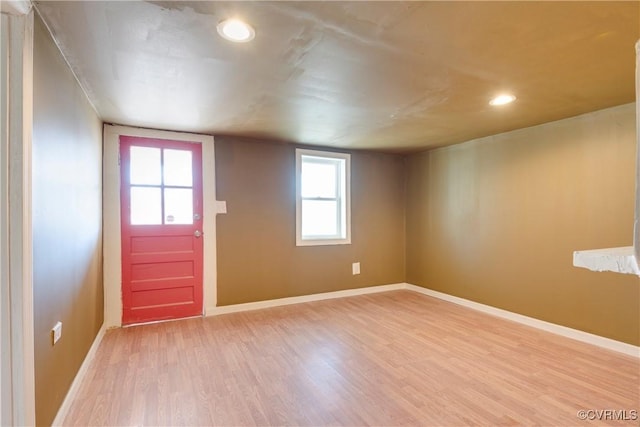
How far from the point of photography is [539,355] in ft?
8.29

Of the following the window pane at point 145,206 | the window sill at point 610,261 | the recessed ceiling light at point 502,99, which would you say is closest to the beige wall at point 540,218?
the recessed ceiling light at point 502,99

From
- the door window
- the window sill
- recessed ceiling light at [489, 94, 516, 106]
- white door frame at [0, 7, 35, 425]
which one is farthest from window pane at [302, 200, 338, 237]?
the window sill

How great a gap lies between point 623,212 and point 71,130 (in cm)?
418

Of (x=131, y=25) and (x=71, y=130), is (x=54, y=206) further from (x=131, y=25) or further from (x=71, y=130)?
(x=131, y=25)

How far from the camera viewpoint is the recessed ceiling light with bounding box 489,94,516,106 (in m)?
2.38

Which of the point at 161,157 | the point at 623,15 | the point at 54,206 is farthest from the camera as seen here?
the point at 161,157

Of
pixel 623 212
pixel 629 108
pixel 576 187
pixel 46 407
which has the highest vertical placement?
pixel 629 108

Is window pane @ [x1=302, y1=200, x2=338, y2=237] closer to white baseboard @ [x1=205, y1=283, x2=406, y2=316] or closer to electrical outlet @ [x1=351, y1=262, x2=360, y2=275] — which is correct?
electrical outlet @ [x1=351, y1=262, x2=360, y2=275]

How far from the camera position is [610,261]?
74 centimetres

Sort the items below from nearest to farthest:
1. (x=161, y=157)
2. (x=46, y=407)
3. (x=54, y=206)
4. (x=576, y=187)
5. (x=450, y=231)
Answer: (x=46, y=407) → (x=54, y=206) → (x=576, y=187) → (x=161, y=157) → (x=450, y=231)

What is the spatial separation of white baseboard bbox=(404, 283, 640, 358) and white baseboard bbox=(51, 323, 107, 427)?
12.7 feet

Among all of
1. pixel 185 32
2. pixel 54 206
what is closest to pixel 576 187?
pixel 185 32

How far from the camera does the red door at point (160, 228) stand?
3238 mm

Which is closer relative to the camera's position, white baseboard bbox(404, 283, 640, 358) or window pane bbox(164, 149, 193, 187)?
white baseboard bbox(404, 283, 640, 358)
